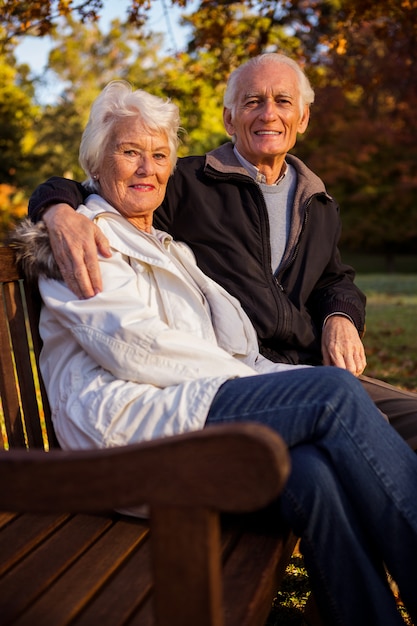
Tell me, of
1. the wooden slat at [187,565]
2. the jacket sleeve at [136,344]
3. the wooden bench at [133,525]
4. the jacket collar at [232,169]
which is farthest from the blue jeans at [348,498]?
the jacket collar at [232,169]

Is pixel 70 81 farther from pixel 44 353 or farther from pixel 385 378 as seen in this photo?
pixel 44 353

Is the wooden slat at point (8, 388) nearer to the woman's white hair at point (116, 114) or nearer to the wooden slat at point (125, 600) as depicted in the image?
the woman's white hair at point (116, 114)

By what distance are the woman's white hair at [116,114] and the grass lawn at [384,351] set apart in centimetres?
201

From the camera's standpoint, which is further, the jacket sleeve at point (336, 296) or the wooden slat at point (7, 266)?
the jacket sleeve at point (336, 296)

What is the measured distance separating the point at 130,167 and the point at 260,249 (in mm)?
737

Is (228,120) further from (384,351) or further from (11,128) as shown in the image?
(11,128)

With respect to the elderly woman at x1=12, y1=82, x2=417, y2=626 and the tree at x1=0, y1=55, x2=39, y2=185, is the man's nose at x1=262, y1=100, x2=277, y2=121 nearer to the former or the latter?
the elderly woman at x1=12, y1=82, x2=417, y2=626

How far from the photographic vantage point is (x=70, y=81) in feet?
151

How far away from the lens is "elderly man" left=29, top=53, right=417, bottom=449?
3.19m

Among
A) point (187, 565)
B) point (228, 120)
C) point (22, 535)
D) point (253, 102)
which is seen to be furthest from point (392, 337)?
point (187, 565)

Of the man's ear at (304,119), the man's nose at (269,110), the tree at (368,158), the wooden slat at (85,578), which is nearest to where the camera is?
the wooden slat at (85,578)

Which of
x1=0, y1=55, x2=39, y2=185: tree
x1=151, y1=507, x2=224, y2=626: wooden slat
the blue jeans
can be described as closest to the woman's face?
the blue jeans

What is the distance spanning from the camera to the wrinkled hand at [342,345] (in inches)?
123

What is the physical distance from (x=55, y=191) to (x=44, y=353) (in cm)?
67
